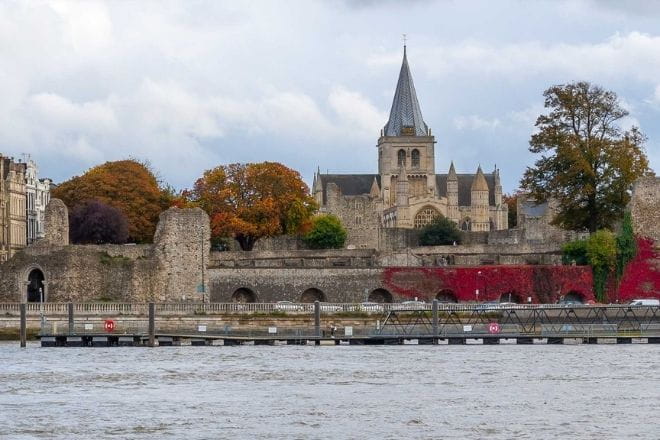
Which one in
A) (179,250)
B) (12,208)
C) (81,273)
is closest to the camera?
(81,273)

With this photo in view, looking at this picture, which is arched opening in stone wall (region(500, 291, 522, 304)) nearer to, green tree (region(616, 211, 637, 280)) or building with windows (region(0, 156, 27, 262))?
green tree (region(616, 211, 637, 280))

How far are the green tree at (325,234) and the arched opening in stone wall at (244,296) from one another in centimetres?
1830

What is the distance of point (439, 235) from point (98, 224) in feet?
90.7

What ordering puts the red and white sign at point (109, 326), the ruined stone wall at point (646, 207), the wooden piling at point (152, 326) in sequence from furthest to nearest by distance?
1. the ruined stone wall at point (646, 207)
2. the red and white sign at point (109, 326)
3. the wooden piling at point (152, 326)

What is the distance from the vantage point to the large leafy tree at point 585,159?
7844 cm

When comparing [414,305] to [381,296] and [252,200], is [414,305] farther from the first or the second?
[252,200]

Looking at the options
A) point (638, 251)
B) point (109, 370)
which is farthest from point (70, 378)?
point (638, 251)

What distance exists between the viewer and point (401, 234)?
350 feet

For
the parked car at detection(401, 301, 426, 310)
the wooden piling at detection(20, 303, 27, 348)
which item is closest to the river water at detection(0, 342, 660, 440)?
the wooden piling at detection(20, 303, 27, 348)

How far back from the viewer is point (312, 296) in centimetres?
7956

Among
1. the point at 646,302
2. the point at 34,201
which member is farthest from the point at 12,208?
the point at 646,302

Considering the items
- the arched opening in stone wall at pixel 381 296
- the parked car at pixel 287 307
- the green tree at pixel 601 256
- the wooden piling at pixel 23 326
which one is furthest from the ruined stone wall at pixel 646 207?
the wooden piling at pixel 23 326

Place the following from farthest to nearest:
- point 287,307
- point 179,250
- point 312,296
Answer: point 312,296 < point 179,250 < point 287,307

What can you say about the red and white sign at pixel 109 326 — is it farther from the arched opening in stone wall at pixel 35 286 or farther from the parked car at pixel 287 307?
the parked car at pixel 287 307
